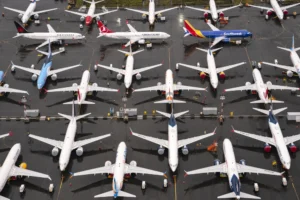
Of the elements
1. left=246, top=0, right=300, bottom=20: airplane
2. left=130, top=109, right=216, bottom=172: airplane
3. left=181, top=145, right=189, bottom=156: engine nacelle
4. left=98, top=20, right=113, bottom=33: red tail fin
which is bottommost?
left=181, top=145, right=189, bottom=156: engine nacelle

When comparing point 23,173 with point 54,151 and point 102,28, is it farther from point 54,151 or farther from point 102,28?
point 102,28

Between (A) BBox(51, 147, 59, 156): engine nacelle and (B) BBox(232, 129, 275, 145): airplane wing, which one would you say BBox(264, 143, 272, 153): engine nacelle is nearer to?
(B) BBox(232, 129, 275, 145): airplane wing

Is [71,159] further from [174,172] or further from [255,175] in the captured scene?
[255,175]

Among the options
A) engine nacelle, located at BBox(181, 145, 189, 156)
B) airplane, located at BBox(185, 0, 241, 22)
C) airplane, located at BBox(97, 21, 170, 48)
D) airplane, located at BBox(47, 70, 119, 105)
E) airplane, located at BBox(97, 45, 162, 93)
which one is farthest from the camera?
airplane, located at BBox(185, 0, 241, 22)

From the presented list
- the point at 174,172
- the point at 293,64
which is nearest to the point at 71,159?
the point at 174,172

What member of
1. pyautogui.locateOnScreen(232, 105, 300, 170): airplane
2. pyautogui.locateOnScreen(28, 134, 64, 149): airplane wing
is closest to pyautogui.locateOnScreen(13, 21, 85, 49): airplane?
pyautogui.locateOnScreen(28, 134, 64, 149): airplane wing

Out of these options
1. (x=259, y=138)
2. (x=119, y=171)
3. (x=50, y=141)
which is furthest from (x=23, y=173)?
(x=259, y=138)
